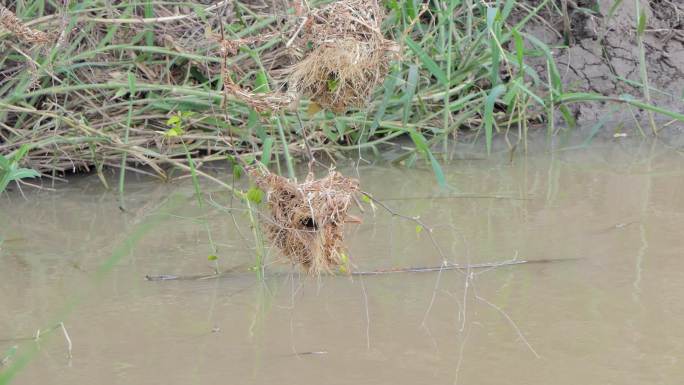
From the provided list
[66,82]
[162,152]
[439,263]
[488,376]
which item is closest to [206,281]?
[439,263]

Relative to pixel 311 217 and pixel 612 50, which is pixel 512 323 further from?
pixel 612 50

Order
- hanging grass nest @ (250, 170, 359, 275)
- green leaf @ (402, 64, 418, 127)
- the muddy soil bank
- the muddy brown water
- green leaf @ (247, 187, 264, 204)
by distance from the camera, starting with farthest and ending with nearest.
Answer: the muddy soil bank < green leaf @ (402, 64, 418, 127) < green leaf @ (247, 187, 264, 204) < hanging grass nest @ (250, 170, 359, 275) < the muddy brown water

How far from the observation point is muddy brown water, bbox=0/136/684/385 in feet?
5.10

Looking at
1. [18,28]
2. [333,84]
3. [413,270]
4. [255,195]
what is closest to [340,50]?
[333,84]

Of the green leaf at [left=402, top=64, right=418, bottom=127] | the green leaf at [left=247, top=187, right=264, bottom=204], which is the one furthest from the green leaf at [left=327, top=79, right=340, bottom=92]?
the green leaf at [left=402, top=64, right=418, bottom=127]

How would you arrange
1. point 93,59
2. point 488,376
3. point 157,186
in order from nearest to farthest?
point 488,376
point 157,186
point 93,59

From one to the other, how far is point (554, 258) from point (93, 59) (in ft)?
5.31

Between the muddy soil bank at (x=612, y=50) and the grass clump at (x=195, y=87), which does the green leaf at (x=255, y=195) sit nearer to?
the grass clump at (x=195, y=87)

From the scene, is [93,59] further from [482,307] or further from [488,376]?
[488,376]

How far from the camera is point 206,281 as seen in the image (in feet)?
6.52

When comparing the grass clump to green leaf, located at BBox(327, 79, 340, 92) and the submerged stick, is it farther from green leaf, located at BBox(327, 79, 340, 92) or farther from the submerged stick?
the submerged stick

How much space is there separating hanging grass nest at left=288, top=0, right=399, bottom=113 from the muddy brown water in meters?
0.37

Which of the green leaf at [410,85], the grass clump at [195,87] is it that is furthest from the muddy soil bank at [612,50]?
the green leaf at [410,85]

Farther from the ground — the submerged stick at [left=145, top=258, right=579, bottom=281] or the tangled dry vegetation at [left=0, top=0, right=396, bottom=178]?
the tangled dry vegetation at [left=0, top=0, right=396, bottom=178]
